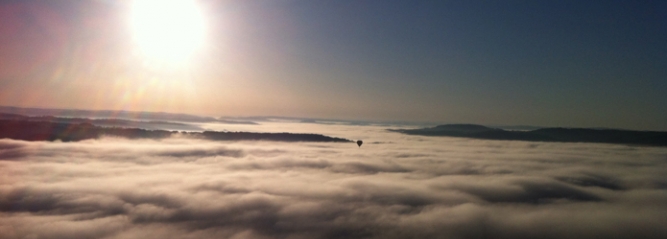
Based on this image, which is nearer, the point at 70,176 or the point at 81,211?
the point at 81,211

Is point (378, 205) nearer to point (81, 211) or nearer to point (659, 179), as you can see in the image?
point (81, 211)

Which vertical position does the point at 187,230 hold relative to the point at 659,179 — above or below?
below

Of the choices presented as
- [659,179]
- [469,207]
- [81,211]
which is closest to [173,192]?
[81,211]
